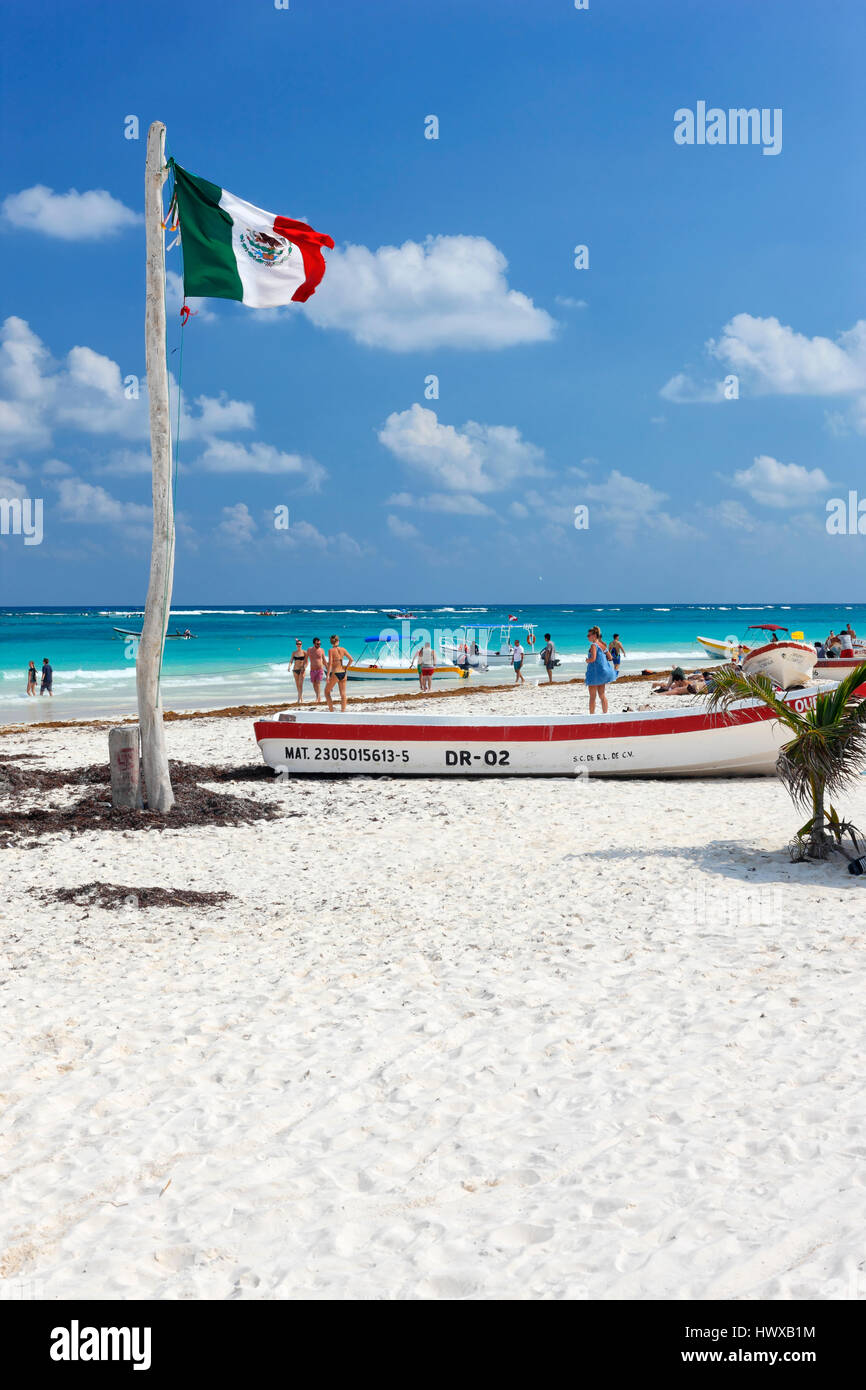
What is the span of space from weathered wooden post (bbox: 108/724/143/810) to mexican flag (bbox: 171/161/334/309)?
5.12 metres

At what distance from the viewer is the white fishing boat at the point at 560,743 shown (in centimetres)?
1376

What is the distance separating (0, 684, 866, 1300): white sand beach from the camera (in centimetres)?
340

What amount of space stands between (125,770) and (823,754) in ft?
25.7

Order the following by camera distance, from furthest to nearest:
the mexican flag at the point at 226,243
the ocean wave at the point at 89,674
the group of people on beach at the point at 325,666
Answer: the ocean wave at the point at 89,674, the group of people on beach at the point at 325,666, the mexican flag at the point at 226,243

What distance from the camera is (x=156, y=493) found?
1103 cm

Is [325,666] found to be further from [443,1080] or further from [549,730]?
[443,1080]

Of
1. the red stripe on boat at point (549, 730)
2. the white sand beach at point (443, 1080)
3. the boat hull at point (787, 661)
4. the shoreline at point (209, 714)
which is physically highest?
the boat hull at point (787, 661)

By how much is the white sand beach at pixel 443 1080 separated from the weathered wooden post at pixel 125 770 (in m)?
2.18

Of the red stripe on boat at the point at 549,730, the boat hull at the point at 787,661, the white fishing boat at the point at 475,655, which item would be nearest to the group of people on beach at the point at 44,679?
the white fishing boat at the point at 475,655

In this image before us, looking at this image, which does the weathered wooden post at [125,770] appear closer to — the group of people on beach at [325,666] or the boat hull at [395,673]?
the group of people on beach at [325,666]

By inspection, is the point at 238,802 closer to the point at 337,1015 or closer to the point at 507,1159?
the point at 337,1015

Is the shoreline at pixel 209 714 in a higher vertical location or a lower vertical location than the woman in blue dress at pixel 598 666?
lower

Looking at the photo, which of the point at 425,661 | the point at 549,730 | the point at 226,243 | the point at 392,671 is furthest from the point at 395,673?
the point at 226,243
